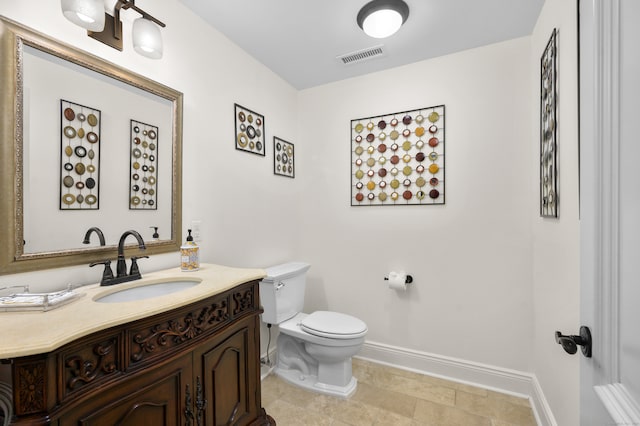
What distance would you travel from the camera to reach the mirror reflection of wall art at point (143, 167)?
59.4 inches

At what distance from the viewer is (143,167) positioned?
1552mm

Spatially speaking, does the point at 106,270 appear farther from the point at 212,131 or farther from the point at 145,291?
the point at 212,131

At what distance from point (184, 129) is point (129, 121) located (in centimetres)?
31

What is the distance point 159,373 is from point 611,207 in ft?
4.51

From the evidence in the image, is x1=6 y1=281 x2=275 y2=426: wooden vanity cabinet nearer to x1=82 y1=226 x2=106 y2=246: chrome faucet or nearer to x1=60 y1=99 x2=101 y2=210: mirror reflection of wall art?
x1=82 y1=226 x2=106 y2=246: chrome faucet

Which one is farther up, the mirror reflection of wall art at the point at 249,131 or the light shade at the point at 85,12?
the light shade at the point at 85,12

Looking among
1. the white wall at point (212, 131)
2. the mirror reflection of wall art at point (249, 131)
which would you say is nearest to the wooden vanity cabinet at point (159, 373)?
the white wall at point (212, 131)

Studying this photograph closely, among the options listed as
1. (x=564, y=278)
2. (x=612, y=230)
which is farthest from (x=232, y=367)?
(x=564, y=278)

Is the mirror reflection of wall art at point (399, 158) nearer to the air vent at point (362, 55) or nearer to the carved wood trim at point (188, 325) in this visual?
the air vent at point (362, 55)

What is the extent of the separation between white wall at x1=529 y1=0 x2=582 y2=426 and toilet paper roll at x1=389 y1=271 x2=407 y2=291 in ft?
2.83

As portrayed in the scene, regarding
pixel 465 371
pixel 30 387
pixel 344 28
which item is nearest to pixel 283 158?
pixel 344 28

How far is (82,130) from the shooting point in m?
1.30

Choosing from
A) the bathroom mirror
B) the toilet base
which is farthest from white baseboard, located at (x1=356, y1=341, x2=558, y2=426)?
the bathroom mirror

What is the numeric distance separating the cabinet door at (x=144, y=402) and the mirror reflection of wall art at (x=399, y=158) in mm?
1882
